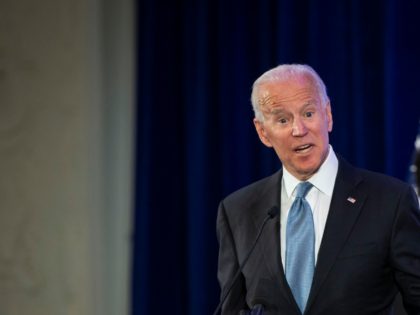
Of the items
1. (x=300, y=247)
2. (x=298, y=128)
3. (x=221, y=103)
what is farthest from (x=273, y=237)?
(x=221, y=103)

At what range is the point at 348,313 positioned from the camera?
178 centimetres

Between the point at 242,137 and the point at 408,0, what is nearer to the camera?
the point at 408,0

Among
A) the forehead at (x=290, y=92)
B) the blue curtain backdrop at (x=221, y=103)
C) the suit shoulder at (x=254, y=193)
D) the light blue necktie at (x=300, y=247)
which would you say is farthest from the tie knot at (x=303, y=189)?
the blue curtain backdrop at (x=221, y=103)

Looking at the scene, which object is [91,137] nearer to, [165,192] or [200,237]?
[165,192]

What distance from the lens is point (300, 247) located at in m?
1.89

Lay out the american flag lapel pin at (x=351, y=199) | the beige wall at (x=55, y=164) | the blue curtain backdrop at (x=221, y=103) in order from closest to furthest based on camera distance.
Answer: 1. the american flag lapel pin at (x=351, y=199)
2. the blue curtain backdrop at (x=221, y=103)
3. the beige wall at (x=55, y=164)

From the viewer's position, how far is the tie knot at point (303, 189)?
6.41ft

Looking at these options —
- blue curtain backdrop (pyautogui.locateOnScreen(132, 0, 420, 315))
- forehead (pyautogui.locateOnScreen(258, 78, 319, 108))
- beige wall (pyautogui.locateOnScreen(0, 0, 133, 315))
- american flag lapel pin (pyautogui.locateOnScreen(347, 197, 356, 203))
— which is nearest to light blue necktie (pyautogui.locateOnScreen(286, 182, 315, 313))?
american flag lapel pin (pyautogui.locateOnScreen(347, 197, 356, 203))

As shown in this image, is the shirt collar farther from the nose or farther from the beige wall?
the beige wall

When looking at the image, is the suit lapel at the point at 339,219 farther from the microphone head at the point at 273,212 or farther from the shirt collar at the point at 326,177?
the microphone head at the point at 273,212

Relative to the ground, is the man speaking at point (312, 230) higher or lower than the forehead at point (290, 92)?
lower

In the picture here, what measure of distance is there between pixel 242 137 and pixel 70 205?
2.80ft

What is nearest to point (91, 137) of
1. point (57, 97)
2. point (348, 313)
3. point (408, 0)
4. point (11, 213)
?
point (57, 97)

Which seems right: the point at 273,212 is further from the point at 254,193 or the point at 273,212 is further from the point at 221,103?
the point at 221,103
